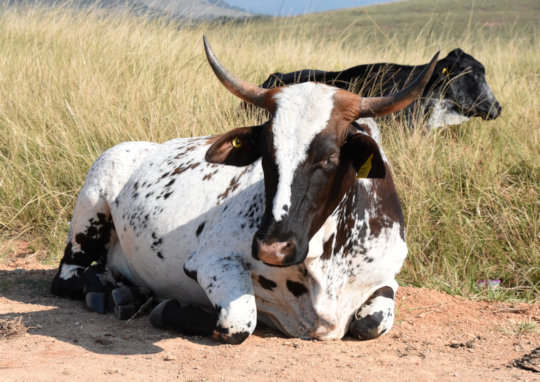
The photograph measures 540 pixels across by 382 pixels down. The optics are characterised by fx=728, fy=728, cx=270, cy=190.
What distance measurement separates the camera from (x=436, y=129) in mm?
7625

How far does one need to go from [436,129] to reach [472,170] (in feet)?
4.97

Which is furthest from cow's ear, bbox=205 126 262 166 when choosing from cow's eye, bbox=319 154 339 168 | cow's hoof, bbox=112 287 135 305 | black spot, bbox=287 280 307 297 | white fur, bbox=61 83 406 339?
cow's hoof, bbox=112 287 135 305

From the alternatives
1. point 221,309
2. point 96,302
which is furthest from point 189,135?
point 221,309

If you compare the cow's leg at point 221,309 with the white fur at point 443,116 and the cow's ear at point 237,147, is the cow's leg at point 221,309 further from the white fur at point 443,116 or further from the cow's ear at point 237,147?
the white fur at point 443,116

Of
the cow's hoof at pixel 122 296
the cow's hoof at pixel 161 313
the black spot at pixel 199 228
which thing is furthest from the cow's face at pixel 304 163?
the cow's hoof at pixel 122 296

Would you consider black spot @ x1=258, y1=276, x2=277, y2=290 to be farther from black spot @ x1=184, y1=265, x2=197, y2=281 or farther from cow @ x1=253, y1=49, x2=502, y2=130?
cow @ x1=253, y1=49, x2=502, y2=130

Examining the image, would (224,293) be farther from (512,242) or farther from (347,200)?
(512,242)

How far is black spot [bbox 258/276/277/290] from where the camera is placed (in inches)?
158

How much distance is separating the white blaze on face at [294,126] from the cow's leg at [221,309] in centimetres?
73

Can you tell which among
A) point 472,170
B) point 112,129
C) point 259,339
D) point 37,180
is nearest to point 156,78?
point 112,129

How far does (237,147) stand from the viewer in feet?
12.6

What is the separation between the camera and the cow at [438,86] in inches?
310

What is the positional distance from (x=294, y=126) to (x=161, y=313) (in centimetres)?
147

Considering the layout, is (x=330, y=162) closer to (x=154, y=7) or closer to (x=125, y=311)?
(x=125, y=311)
